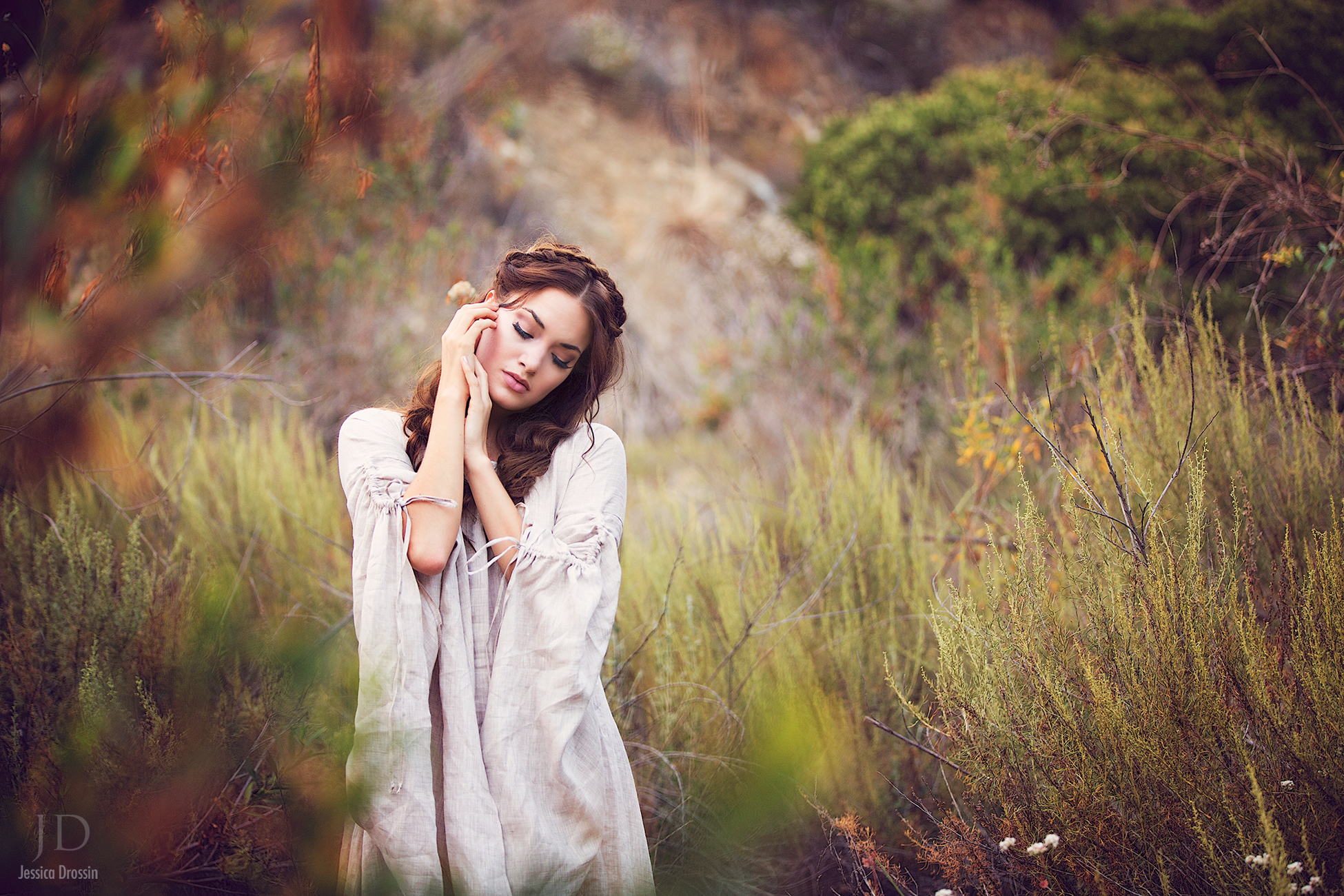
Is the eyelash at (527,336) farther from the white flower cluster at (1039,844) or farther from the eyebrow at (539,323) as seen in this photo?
the white flower cluster at (1039,844)

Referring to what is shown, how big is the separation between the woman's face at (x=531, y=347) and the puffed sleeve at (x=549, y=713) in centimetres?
34

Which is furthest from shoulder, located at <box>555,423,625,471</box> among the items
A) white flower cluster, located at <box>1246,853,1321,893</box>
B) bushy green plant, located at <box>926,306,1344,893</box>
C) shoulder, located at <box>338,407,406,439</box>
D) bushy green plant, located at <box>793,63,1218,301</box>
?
bushy green plant, located at <box>793,63,1218,301</box>

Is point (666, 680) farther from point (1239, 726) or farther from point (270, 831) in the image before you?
Answer: point (1239, 726)

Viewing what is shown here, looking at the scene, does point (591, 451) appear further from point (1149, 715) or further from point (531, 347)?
point (1149, 715)

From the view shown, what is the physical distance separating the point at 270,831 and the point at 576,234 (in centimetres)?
722

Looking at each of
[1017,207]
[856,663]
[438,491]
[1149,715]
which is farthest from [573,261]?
[1017,207]

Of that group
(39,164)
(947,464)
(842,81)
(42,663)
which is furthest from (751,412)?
(842,81)

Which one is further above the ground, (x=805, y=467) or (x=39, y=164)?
(x=39, y=164)

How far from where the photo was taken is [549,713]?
154 centimetres

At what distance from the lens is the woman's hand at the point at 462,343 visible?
1.76 metres

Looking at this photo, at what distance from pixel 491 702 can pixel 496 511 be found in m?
0.35

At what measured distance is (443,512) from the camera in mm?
1604

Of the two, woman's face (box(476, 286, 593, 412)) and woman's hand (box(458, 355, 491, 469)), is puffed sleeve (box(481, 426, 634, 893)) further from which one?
woman's face (box(476, 286, 593, 412))

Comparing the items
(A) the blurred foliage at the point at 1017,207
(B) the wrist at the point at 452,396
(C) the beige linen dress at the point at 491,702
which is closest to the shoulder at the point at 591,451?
(C) the beige linen dress at the point at 491,702
